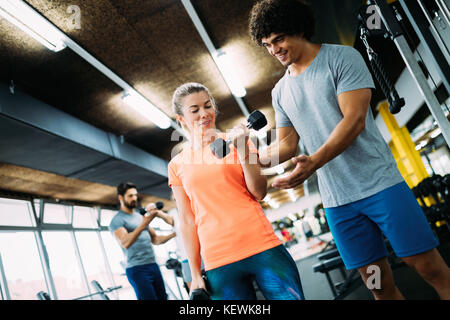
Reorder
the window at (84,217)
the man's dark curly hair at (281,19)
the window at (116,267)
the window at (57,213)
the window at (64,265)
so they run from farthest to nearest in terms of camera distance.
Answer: the window at (116,267) → the window at (84,217) → the window at (57,213) → the window at (64,265) → the man's dark curly hair at (281,19)

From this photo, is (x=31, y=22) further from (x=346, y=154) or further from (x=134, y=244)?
(x=346, y=154)

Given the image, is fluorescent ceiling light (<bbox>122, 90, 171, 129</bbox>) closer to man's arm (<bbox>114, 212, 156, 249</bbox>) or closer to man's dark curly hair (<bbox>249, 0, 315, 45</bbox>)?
man's arm (<bbox>114, 212, 156, 249</bbox>)

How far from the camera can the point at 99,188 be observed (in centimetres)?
841

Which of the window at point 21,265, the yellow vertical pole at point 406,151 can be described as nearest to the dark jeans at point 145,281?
the window at point 21,265

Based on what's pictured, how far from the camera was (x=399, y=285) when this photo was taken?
9.69 feet

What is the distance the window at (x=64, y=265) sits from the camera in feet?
22.9

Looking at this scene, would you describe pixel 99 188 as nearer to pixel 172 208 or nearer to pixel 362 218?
pixel 172 208

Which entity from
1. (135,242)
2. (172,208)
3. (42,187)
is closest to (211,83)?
(135,242)

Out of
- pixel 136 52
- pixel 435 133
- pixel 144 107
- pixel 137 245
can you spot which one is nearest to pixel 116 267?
pixel 144 107

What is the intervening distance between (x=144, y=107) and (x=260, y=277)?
457cm

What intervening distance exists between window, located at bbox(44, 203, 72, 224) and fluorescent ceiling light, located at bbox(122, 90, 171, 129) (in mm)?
3716

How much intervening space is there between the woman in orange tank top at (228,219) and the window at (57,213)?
7.19 meters

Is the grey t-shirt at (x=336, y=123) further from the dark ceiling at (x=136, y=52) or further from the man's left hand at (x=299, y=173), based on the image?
the dark ceiling at (x=136, y=52)

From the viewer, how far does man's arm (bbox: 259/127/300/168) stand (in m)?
1.41
